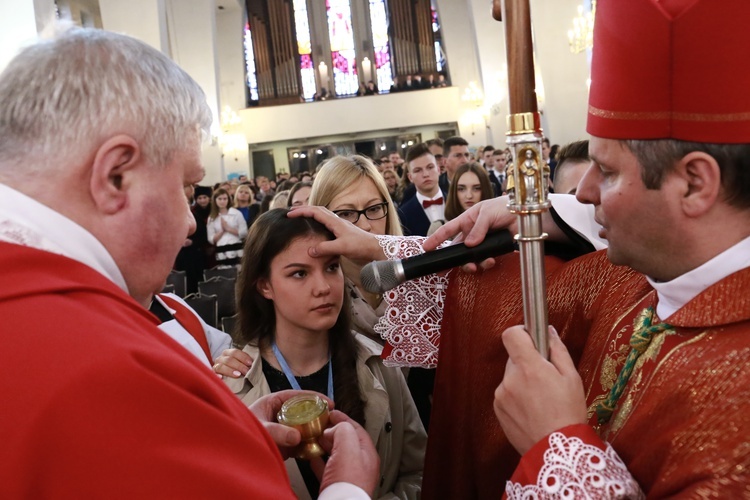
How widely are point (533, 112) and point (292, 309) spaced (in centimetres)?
119

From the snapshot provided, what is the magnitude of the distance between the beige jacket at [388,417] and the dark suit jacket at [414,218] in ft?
9.80

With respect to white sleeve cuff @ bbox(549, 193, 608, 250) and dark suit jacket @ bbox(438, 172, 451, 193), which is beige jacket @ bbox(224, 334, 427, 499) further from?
dark suit jacket @ bbox(438, 172, 451, 193)

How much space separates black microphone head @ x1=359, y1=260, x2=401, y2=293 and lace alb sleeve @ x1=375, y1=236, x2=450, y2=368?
1.08 feet

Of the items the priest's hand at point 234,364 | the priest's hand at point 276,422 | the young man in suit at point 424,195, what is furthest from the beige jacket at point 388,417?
the young man in suit at point 424,195

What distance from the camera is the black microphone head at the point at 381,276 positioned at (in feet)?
4.74

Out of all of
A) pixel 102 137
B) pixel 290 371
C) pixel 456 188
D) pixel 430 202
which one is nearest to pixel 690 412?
pixel 102 137

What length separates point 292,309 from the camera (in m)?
2.07

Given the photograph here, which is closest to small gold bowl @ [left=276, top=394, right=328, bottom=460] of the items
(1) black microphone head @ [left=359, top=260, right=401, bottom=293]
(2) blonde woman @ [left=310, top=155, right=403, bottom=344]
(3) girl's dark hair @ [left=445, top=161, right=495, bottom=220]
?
(1) black microphone head @ [left=359, top=260, right=401, bottom=293]

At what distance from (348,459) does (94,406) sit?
1.86 feet

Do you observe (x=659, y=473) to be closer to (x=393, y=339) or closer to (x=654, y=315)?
(x=654, y=315)

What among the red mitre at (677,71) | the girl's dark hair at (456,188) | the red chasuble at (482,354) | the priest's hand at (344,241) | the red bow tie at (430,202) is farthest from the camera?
the red bow tie at (430,202)

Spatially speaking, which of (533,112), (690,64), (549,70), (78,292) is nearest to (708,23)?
(690,64)

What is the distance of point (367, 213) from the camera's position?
9.68 ft

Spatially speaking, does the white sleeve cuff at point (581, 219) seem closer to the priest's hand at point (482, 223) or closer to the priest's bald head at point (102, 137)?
the priest's hand at point (482, 223)
